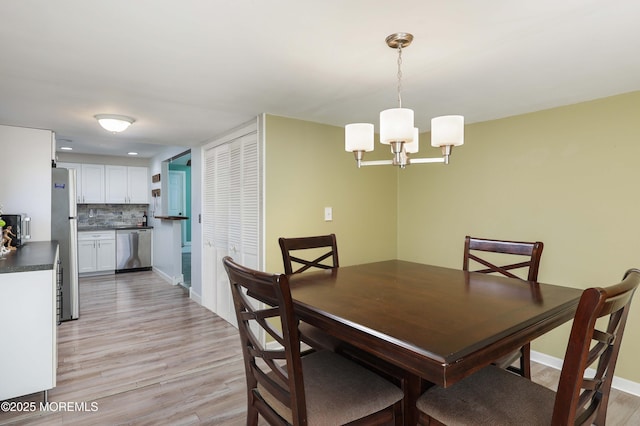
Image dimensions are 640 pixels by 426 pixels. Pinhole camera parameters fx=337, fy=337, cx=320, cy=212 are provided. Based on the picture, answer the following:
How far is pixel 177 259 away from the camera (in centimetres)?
533

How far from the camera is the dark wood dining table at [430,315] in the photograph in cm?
104

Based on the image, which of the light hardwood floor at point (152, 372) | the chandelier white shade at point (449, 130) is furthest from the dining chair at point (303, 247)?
the chandelier white shade at point (449, 130)

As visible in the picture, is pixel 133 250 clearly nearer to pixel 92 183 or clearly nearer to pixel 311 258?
pixel 92 183

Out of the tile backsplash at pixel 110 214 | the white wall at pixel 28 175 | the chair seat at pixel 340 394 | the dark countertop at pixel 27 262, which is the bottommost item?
the chair seat at pixel 340 394

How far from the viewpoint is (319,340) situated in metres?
1.82

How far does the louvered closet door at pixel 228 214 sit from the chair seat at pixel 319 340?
4.26ft

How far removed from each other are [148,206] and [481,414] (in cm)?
707

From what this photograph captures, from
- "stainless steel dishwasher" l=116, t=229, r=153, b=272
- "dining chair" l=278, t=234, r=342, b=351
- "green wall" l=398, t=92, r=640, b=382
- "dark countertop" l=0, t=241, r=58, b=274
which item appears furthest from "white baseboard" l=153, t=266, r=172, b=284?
"green wall" l=398, t=92, r=640, b=382

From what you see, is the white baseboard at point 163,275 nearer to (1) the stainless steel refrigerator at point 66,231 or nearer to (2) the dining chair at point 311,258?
(1) the stainless steel refrigerator at point 66,231

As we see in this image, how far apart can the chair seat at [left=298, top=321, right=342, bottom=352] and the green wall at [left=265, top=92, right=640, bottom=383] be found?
1.15 metres

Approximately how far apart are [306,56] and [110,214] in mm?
6411

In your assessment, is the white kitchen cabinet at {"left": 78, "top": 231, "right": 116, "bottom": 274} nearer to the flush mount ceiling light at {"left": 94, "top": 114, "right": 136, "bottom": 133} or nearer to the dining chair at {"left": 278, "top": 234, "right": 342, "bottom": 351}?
the flush mount ceiling light at {"left": 94, "top": 114, "right": 136, "bottom": 133}

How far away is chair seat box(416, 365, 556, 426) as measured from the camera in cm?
120

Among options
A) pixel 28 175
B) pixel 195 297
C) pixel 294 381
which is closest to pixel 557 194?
pixel 294 381
